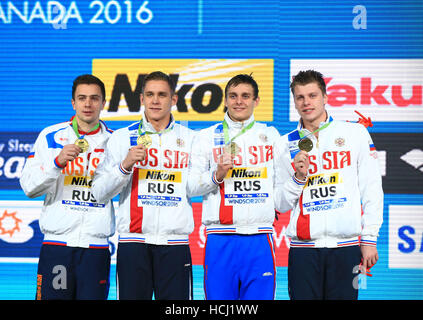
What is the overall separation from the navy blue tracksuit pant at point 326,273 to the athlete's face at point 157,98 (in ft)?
4.19

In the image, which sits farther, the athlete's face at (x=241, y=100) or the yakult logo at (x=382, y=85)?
the yakult logo at (x=382, y=85)

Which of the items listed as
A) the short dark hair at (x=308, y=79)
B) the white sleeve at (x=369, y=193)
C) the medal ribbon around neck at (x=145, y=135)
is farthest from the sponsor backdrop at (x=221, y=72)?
the white sleeve at (x=369, y=193)

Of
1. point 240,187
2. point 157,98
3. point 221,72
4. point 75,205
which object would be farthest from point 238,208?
point 221,72

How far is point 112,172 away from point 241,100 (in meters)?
0.95

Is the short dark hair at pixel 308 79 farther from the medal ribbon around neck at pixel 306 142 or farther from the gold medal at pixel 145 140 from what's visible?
the gold medal at pixel 145 140

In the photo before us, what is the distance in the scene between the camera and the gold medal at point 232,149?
3477mm

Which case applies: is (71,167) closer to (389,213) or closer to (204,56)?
(204,56)

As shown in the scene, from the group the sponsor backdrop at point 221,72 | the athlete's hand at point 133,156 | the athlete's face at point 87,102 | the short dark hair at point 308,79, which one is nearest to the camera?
the athlete's hand at point 133,156

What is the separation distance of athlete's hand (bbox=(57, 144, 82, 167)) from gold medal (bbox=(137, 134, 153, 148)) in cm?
39

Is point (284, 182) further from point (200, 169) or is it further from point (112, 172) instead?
point (112, 172)

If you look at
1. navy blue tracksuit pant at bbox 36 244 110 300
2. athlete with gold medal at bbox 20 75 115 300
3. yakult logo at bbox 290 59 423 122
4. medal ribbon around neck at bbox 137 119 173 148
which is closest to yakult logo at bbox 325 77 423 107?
yakult logo at bbox 290 59 423 122

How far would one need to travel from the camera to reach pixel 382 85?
531 cm

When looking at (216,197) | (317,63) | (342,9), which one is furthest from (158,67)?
(216,197)

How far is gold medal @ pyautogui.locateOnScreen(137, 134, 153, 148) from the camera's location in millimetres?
3490
